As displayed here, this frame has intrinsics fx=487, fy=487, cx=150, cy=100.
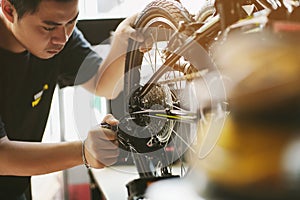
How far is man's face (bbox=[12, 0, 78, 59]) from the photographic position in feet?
3.05

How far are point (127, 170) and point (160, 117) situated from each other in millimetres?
183

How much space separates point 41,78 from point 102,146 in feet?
1.11

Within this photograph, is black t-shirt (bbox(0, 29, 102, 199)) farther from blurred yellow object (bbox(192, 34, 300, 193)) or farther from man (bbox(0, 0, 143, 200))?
blurred yellow object (bbox(192, 34, 300, 193))

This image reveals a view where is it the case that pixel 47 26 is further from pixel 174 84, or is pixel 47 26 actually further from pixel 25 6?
pixel 174 84

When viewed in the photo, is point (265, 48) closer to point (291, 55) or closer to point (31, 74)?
point (291, 55)

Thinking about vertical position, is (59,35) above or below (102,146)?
above

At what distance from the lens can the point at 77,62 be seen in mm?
1211

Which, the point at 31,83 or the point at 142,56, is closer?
the point at 142,56

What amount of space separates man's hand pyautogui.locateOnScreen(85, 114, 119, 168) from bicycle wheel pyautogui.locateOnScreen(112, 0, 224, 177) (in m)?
0.02

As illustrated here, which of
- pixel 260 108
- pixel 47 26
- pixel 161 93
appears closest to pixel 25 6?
pixel 47 26

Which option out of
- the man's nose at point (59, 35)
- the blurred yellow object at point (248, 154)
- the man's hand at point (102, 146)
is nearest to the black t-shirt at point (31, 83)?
the man's nose at point (59, 35)

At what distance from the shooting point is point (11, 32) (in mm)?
1030

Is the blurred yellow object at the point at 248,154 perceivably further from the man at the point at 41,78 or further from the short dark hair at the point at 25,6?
the short dark hair at the point at 25,6

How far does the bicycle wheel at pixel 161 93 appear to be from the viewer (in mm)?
727
